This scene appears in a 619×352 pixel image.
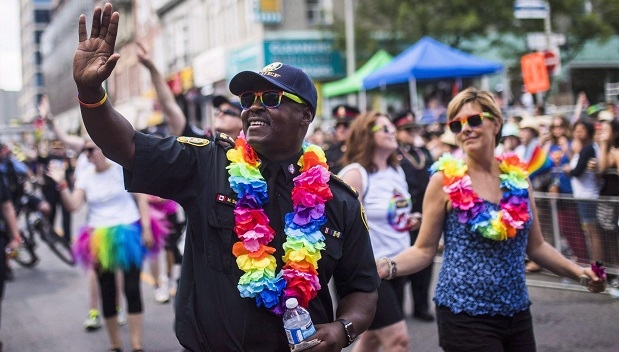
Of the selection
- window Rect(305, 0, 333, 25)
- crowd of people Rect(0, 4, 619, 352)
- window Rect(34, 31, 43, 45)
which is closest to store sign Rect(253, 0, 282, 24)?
window Rect(305, 0, 333, 25)

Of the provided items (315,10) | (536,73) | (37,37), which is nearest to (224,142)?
(536,73)

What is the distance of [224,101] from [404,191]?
4.97 feet

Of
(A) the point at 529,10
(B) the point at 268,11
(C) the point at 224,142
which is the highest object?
(B) the point at 268,11

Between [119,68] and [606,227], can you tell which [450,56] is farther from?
[119,68]

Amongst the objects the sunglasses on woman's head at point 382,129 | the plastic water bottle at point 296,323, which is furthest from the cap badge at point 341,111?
the plastic water bottle at point 296,323

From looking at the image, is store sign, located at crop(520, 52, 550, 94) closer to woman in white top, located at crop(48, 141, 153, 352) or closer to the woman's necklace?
the woman's necklace

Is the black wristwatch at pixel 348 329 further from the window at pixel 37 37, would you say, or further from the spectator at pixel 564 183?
the window at pixel 37 37

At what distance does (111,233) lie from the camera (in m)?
6.86

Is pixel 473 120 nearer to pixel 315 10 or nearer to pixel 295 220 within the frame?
pixel 295 220

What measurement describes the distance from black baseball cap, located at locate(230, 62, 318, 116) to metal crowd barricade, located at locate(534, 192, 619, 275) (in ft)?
20.5

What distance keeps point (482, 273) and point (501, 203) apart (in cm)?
40

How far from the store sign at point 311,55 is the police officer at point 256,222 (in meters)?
28.2

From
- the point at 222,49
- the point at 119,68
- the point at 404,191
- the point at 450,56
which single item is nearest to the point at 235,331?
the point at 404,191

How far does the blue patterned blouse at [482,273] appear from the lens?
3.86m
